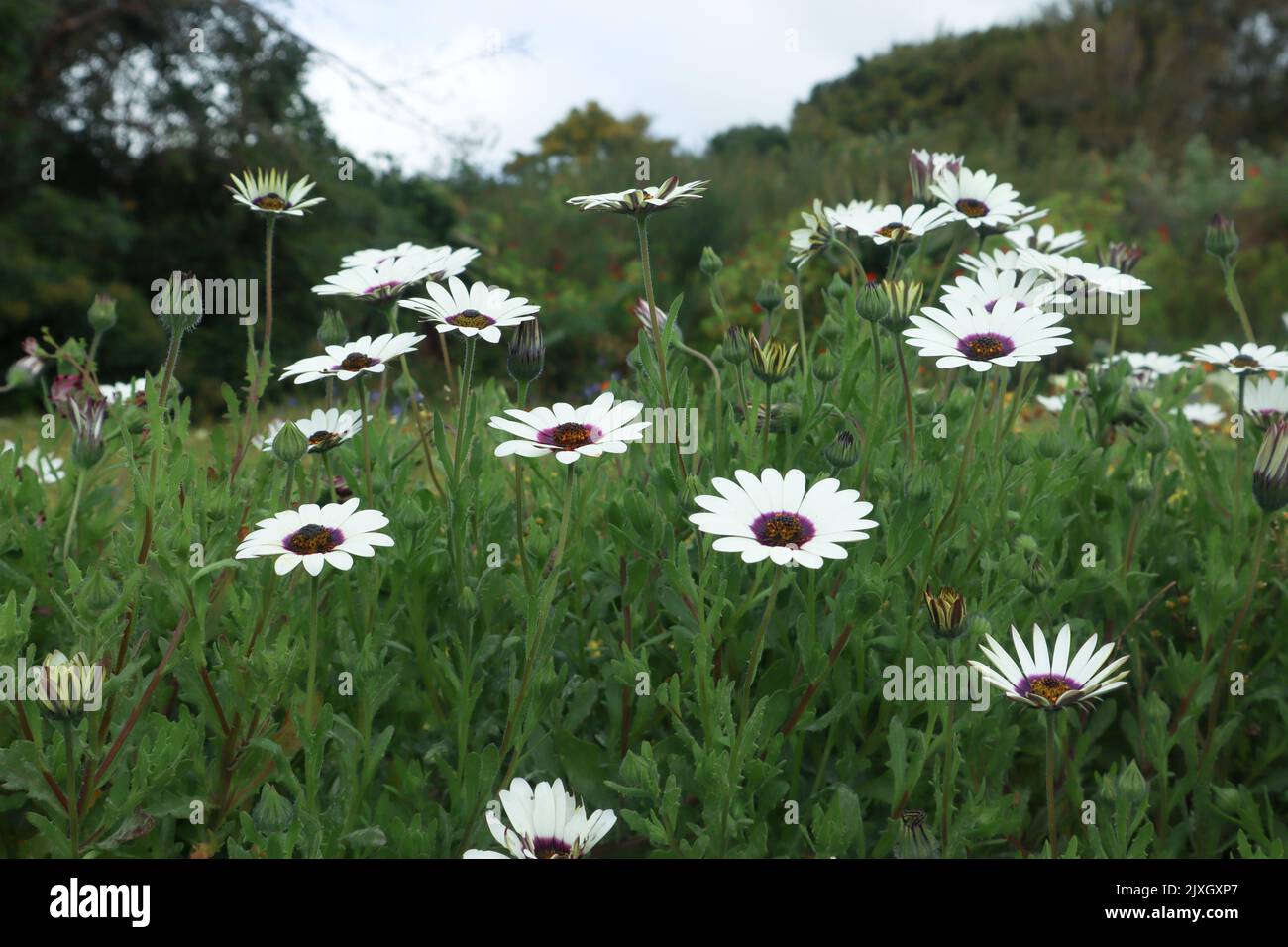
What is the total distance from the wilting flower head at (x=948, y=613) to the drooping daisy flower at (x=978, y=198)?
2.74 feet

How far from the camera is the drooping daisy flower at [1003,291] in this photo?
67.1 inches

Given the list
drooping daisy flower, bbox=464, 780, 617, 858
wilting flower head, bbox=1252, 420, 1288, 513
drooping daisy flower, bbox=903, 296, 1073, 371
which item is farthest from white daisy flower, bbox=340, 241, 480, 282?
wilting flower head, bbox=1252, 420, 1288, 513

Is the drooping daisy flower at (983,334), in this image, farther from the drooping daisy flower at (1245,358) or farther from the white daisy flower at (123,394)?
the white daisy flower at (123,394)

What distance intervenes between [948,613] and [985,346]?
415mm

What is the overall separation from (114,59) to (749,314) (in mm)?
6476

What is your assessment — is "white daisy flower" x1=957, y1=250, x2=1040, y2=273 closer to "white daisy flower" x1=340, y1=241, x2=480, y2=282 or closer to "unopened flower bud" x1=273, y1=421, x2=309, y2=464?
"white daisy flower" x1=340, y1=241, x2=480, y2=282

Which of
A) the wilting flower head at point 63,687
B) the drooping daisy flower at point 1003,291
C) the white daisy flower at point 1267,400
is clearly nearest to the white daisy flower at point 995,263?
the drooping daisy flower at point 1003,291

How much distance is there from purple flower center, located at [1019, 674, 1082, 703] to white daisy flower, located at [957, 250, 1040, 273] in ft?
2.40

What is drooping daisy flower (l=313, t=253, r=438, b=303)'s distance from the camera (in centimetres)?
171
